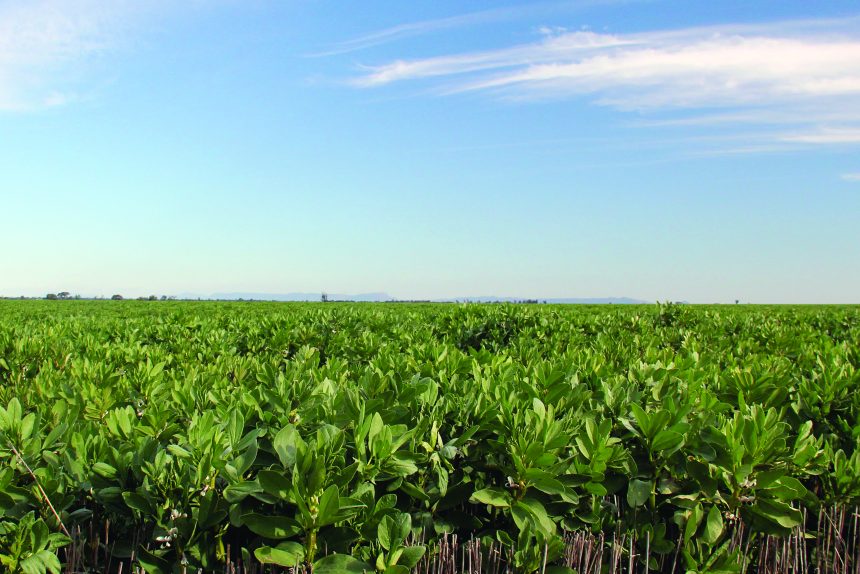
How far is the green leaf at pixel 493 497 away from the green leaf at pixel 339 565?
0.50 metres

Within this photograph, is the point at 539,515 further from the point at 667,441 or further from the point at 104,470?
the point at 104,470

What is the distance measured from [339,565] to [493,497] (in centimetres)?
66

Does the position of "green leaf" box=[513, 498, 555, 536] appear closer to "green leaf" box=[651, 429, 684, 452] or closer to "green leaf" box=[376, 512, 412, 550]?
"green leaf" box=[376, 512, 412, 550]

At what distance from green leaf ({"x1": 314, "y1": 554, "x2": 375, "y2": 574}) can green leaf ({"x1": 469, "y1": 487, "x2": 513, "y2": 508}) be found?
50cm

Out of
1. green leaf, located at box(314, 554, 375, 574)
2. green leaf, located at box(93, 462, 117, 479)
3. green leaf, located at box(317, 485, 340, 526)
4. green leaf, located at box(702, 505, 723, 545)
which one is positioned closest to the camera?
green leaf, located at box(317, 485, 340, 526)

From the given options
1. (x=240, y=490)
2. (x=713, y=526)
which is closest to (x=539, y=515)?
(x=713, y=526)

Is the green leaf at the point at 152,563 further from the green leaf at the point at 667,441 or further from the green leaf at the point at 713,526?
the green leaf at the point at 713,526

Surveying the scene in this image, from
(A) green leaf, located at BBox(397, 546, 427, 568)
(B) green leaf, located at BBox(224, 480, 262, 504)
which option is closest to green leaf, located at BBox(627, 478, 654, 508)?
(A) green leaf, located at BBox(397, 546, 427, 568)

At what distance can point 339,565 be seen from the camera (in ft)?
7.64

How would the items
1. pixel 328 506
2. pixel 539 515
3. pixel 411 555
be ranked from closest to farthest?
pixel 328 506 < pixel 411 555 < pixel 539 515

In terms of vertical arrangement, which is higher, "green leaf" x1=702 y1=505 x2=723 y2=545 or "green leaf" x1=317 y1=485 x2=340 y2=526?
"green leaf" x1=317 y1=485 x2=340 y2=526

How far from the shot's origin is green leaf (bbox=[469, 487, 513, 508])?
253 centimetres

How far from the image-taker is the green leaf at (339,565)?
2.32m

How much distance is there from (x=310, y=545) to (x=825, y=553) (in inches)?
102
